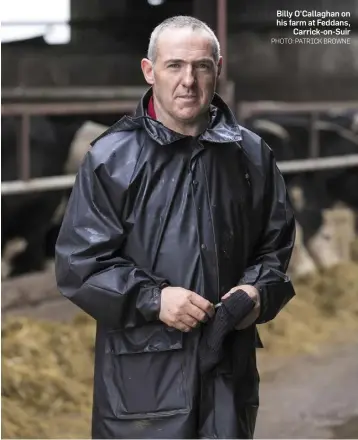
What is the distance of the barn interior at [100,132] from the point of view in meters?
2.69

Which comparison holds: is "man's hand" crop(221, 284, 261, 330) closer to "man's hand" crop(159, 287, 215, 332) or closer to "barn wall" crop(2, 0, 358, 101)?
"man's hand" crop(159, 287, 215, 332)

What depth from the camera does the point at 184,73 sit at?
1.58 meters

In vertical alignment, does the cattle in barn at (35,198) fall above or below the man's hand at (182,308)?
below

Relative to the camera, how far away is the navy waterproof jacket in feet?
5.21

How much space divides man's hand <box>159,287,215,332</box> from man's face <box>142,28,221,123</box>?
31cm

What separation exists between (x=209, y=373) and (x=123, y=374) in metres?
0.15

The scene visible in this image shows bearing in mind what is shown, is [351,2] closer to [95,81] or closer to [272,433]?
[95,81]

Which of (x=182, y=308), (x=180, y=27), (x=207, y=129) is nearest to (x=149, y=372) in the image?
(x=182, y=308)

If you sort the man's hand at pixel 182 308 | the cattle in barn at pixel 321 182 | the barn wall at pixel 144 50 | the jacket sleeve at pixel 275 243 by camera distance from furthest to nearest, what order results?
the cattle in barn at pixel 321 182 < the barn wall at pixel 144 50 < the jacket sleeve at pixel 275 243 < the man's hand at pixel 182 308

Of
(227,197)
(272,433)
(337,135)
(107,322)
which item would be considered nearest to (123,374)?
(107,322)

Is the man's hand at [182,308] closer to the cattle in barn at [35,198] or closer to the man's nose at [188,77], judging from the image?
the man's nose at [188,77]

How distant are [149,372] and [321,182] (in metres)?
1.62

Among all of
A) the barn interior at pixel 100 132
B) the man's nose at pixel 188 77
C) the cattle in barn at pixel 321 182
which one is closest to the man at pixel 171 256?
the man's nose at pixel 188 77

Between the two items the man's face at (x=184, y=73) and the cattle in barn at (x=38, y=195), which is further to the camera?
the cattle in barn at (x=38, y=195)
